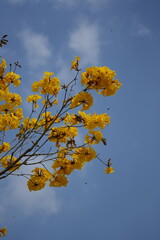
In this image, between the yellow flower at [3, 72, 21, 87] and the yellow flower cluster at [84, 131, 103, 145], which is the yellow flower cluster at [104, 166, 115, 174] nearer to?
the yellow flower cluster at [84, 131, 103, 145]

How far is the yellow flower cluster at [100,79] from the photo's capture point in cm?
378

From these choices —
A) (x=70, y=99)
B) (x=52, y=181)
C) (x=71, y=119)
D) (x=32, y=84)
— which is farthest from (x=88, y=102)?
(x=52, y=181)

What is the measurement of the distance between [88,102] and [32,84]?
48.0 inches

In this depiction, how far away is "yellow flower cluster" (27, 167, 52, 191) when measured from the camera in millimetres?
4406

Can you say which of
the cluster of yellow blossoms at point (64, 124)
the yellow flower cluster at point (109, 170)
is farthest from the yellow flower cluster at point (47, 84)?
the yellow flower cluster at point (109, 170)

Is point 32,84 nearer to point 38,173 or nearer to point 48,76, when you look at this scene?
point 48,76

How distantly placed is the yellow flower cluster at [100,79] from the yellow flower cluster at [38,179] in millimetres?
1840

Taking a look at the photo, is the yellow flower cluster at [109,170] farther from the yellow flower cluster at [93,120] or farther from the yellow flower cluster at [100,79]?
the yellow flower cluster at [100,79]

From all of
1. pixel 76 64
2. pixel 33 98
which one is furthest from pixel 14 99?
pixel 76 64

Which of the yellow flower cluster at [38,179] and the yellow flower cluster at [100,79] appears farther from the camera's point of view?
the yellow flower cluster at [38,179]

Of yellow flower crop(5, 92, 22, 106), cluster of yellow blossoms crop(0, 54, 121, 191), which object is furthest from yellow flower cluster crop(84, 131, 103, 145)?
yellow flower crop(5, 92, 22, 106)

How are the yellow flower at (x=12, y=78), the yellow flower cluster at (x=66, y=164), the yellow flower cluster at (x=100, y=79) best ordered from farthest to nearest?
the yellow flower at (x=12, y=78) < the yellow flower cluster at (x=66, y=164) < the yellow flower cluster at (x=100, y=79)

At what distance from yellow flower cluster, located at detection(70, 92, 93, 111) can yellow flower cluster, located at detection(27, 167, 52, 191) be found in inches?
55.2

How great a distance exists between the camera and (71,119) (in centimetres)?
456
